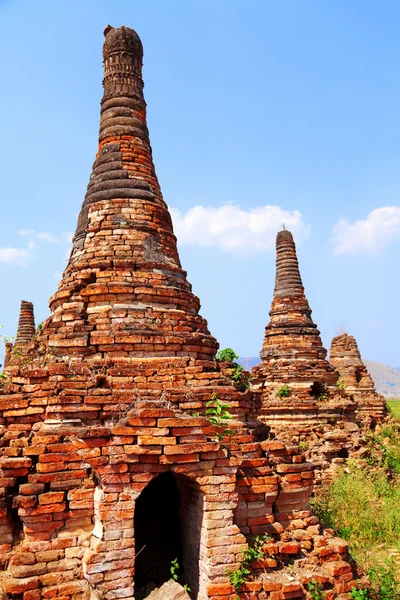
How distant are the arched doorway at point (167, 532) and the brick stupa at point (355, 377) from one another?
46.0 feet

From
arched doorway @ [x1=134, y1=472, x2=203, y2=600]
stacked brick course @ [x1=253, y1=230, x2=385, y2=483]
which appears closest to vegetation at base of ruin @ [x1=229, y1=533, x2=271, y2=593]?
arched doorway @ [x1=134, y1=472, x2=203, y2=600]

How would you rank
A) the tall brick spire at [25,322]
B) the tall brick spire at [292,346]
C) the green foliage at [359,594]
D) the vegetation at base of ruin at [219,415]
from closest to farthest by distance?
the green foliage at [359,594], the vegetation at base of ruin at [219,415], the tall brick spire at [292,346], the tall brick spire at [25,322]

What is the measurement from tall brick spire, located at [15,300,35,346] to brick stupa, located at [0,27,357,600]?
12.2m

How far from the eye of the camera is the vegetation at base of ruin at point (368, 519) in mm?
7582

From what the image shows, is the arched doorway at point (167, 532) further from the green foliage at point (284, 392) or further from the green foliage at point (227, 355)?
the green foliage at point (284, 392)

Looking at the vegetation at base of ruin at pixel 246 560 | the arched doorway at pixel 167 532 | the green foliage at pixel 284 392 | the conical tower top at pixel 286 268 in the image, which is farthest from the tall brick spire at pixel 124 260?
the conical tower top at pixel 286 268

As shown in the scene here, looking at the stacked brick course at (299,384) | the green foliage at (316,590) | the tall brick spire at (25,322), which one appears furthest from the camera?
the tall brick spire at (25,322)

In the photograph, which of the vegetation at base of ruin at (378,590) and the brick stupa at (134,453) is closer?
the brick stupa at (134,453)

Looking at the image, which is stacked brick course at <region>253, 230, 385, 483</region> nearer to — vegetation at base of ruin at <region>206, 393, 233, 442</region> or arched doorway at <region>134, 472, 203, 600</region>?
arched doorway at <region>134, 472, 203, 600</region>

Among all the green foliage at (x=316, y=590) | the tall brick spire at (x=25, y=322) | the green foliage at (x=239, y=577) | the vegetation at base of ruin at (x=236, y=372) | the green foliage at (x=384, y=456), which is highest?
the tall brick spire at (x=25, y=322)

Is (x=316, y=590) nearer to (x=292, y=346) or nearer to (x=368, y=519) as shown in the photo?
(x=368, y=519)

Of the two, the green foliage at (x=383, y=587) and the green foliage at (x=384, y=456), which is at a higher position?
the green foliage at (x=384, y=456)

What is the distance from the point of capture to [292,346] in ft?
51.5

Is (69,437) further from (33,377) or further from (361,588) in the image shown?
(361,588)
